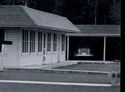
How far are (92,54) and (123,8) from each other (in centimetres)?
4046

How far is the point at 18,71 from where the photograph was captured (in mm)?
23094

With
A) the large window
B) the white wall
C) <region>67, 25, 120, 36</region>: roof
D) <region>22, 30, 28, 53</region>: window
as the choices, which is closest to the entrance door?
the large window

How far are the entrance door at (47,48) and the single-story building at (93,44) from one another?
8756 mm

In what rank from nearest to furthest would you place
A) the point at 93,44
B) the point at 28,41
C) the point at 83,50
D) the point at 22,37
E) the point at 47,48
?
the point at 22,37 → the point at 28,41 → the point at 47,48 → the point at 83,50 → the point at 93,44

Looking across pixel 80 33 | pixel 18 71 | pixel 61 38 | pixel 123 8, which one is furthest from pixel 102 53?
pixel 123 8

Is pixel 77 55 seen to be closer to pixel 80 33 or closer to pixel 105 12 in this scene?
pixel 80 33

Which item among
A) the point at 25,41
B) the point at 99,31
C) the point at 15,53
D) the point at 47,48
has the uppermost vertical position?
the point at 99,31

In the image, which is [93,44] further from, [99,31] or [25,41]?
[25,41]

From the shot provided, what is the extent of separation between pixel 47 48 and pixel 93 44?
12.2 metres

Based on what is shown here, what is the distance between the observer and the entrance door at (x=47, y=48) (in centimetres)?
3056

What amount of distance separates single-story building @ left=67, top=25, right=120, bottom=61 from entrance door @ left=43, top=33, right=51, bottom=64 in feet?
28.7

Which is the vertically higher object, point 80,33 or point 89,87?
point 80,33

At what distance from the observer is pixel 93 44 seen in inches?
1689

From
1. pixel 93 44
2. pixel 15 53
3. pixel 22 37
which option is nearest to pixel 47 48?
pixel 22 37
